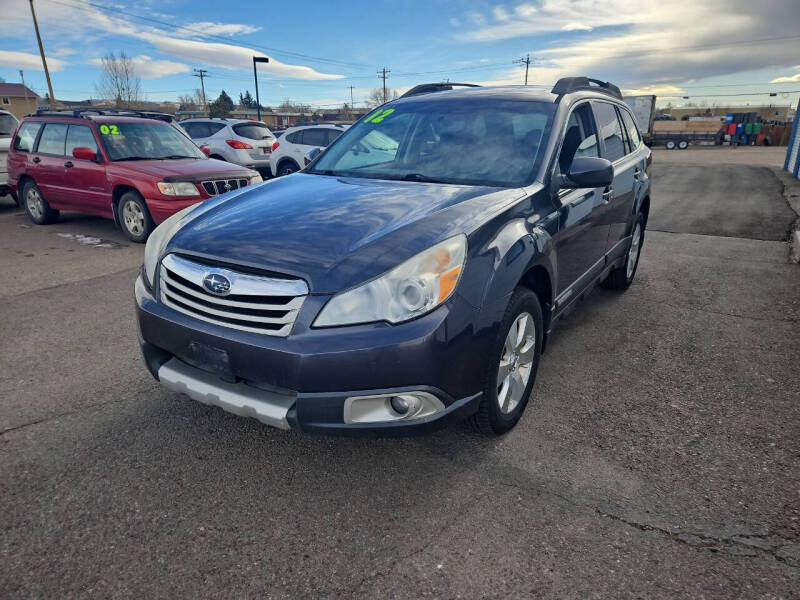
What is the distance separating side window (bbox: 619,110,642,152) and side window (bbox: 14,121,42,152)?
8543mm

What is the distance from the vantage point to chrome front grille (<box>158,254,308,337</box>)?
218cm

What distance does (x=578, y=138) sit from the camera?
11.5 feet

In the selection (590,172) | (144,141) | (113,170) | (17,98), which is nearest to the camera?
(590,172)

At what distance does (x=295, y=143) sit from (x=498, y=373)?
12.5m

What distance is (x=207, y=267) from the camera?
94.9 inches

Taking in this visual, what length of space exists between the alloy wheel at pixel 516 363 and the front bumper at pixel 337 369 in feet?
1.09

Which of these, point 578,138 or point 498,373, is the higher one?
point 578,138

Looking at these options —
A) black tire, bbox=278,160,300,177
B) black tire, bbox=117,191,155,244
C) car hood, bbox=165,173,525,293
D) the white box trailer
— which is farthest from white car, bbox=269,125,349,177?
the white box trailer

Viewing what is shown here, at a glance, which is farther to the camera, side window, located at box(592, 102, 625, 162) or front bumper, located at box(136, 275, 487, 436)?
side window, located at box(592, 102, 625, 162)

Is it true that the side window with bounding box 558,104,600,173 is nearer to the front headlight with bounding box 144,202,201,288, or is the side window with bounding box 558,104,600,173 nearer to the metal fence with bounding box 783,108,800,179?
the front headlight with bounding box 144,202,201,288

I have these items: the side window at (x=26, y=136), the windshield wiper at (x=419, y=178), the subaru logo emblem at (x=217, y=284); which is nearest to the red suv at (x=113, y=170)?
the side window at (x=26, y=136)

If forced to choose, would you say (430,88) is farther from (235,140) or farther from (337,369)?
(235,140)

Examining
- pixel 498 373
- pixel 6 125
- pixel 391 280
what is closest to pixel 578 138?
pixel 498 373

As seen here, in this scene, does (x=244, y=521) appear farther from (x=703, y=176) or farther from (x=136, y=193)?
→ (x=703, y=176)
